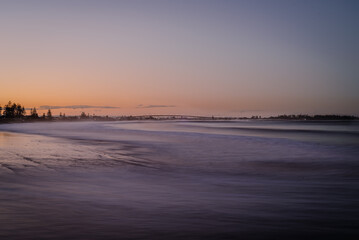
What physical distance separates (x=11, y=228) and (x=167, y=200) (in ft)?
9.42

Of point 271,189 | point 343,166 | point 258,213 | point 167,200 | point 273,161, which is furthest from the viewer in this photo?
point 273,161

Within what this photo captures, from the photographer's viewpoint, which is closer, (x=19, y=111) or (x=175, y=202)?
(x=175, y=202)

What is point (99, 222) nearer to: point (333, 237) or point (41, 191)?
point (41, 191)

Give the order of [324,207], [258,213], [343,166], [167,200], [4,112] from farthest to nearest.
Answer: [4,112] → [343,166] → [167,200] → [324,207] → [258,213]

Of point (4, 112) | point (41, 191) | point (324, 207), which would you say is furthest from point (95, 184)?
point (4, 112)

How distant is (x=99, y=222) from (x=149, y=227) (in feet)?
2.67

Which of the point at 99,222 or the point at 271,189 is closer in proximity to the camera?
the point at 99,222

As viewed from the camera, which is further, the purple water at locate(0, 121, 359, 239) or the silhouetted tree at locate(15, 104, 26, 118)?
the silhouetted tree at locate(15, 104, 26, 118)

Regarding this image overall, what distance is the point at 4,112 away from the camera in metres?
148

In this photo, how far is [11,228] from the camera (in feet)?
14.8

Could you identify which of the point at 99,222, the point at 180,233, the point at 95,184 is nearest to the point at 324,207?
the point at 180,233

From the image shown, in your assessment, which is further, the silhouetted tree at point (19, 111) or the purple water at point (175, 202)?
the silhouetted tree at point (19, 111)

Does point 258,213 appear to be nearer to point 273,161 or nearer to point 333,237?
point 333,237

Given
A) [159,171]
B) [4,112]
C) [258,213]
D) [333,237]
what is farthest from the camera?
[4,112]
